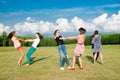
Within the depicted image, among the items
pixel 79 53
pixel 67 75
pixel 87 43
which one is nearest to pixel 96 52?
pixel 79 53

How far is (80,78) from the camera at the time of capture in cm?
1184

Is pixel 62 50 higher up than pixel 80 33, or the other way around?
pixel 80 33

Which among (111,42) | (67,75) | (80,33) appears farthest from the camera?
(111,42)

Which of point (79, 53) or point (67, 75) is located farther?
point (79, 53)

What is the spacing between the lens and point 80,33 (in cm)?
1419

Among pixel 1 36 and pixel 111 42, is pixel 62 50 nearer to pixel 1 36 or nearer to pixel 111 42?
pixel 111 42

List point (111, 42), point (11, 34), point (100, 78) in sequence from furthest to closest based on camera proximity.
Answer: point (111, 42), point (11, 34), point (100, 78)

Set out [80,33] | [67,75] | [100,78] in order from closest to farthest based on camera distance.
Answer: [100,78], [67,75], [80,33]

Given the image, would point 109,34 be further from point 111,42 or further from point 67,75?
point 67,75

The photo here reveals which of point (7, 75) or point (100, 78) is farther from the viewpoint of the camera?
point (7, 75)

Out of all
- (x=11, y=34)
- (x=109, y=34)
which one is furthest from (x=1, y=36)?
(x=11, y=34)

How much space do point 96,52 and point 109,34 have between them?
3986cm

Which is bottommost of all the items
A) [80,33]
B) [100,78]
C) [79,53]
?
[100,78]

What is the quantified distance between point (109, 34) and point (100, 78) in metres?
45.7
